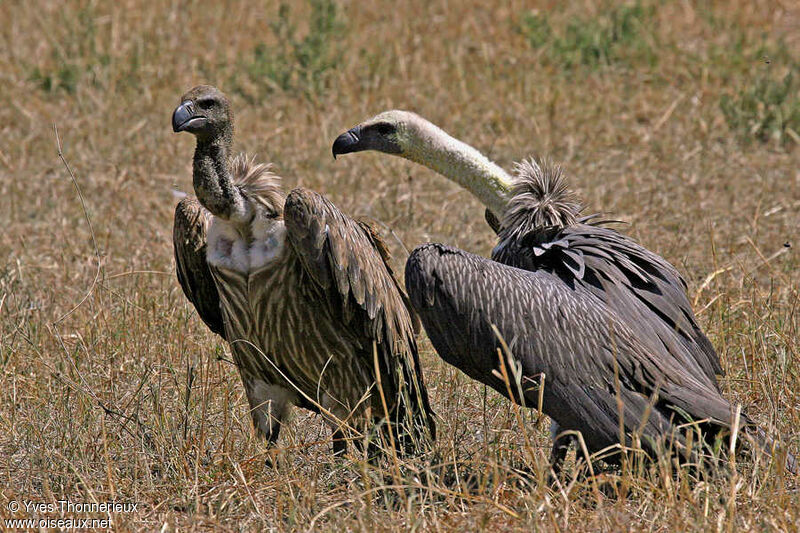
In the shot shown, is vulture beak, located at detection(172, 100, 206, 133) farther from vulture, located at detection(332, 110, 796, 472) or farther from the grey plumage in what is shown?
the grey plumage

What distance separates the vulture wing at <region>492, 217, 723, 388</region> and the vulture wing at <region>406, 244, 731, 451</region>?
10cm

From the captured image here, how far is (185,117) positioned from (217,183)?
26 centimetres

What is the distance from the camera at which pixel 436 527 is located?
3.21 m

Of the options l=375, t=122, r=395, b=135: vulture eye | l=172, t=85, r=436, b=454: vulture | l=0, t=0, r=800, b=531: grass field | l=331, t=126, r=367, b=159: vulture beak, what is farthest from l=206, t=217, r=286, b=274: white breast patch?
l=375, t=122, r=395, b=135: vulture eye

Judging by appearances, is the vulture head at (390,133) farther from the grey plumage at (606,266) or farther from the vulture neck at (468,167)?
the grey plumage at (606,266)

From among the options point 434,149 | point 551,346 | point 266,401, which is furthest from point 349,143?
point 551,346

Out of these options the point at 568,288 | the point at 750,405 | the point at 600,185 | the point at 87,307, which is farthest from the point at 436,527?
the point at 600,185

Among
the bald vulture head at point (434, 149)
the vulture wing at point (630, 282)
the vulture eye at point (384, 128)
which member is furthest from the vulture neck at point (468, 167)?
the vulture wing at point (630, 282)

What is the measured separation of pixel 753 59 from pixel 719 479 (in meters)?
5.95

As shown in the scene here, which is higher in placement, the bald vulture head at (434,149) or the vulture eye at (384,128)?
the vulture eye at (384,128)

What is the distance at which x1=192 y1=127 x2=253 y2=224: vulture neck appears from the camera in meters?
3.88

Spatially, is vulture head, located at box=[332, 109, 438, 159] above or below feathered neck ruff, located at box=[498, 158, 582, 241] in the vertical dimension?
above

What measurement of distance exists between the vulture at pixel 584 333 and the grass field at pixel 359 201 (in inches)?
7.5

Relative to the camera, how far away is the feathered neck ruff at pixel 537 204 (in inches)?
172
